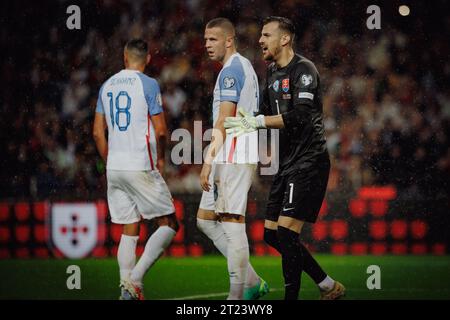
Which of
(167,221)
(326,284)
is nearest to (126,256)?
(167,221)

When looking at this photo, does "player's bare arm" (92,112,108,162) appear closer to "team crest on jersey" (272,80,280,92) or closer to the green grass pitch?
the green grass pitch

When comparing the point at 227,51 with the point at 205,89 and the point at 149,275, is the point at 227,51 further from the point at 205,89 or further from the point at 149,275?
the point at 205,89

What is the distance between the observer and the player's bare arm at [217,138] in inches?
221

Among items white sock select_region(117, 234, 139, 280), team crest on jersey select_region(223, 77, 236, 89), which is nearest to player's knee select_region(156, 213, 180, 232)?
white sock select_region(117, 234, 139, 280)

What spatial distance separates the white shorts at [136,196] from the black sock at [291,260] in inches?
41.9

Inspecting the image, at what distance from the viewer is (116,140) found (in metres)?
6.23

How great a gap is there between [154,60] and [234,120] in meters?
3.55

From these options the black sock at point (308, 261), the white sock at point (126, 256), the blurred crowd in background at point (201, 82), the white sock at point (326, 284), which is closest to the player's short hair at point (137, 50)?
the white sock at point (126, 256)

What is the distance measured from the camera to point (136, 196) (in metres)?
6.24

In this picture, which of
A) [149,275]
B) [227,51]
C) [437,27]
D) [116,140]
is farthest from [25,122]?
[437,27]

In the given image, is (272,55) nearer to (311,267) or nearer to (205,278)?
(311,267)

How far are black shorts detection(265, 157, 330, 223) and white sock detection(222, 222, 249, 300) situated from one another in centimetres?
34

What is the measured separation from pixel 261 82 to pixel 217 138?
11.4 ft

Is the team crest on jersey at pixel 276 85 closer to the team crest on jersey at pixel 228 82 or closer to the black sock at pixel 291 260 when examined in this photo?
the team crest on jersey at pixel 228 82
